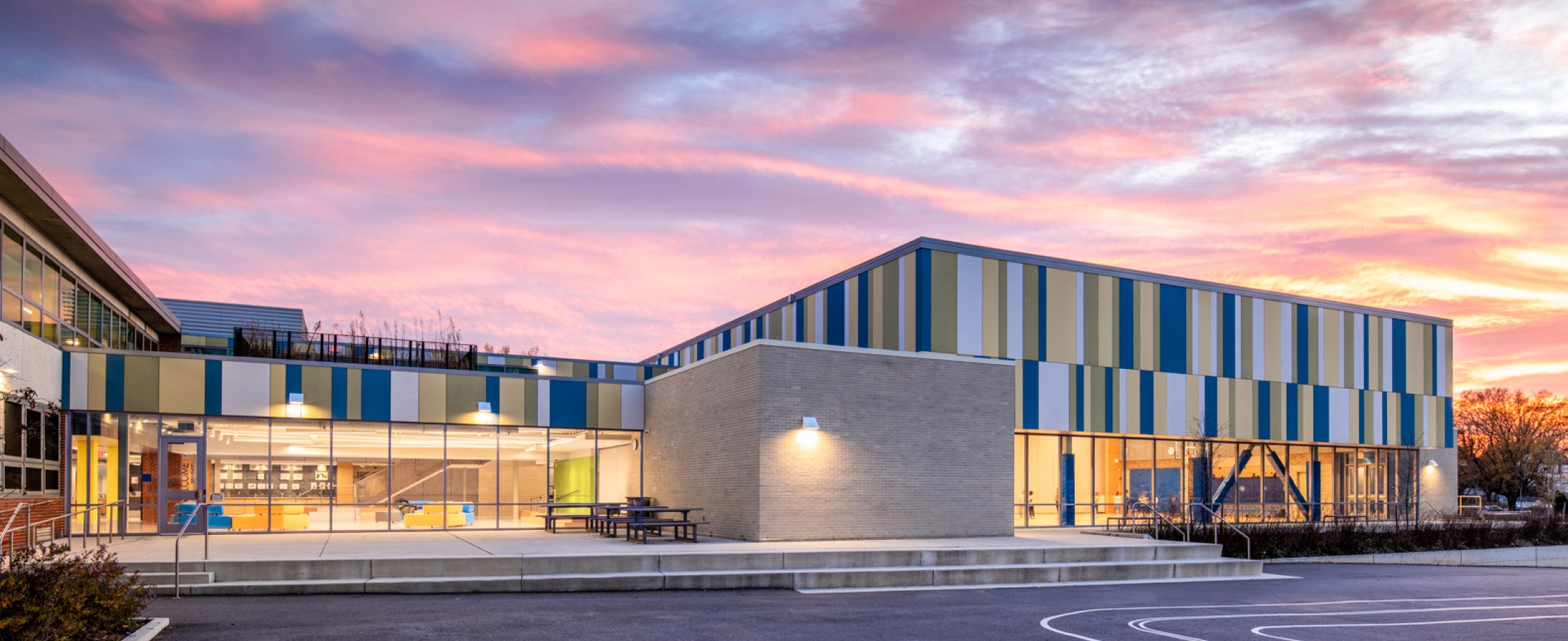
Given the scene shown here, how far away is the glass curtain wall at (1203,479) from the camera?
28359 mm

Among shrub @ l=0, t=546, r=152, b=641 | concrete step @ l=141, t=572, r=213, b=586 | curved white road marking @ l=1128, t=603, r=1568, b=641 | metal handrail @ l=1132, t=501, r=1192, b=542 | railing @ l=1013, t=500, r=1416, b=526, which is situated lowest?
railing @ l=1013, t=500, r=1416, b=526

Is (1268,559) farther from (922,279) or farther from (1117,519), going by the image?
(922,279)

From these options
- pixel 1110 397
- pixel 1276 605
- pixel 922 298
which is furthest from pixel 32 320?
pixel 1110 397

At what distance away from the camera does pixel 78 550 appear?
1875cm

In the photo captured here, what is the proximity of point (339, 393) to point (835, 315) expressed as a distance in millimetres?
12020

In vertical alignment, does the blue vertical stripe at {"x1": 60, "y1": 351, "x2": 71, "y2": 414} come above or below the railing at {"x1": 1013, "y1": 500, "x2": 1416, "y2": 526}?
above

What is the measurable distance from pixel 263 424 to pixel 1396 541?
24.9 meters

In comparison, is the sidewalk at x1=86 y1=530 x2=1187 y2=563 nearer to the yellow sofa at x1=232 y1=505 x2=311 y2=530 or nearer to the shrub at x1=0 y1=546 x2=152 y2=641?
the yellow sofa at x1=232 y1=505 x2=311 y2=530

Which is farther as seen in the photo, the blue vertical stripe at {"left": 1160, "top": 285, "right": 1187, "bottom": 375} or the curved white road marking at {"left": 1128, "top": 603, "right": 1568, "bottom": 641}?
the blue vertical stripe at {"left": 1160, "top": 285, "right": 1187, "bottom": 375}

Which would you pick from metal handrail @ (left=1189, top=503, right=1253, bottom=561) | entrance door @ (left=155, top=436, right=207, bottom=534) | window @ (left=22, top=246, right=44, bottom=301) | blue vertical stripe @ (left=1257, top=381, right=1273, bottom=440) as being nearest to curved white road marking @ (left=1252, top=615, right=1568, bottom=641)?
metal handrail @ (left=1189, top=503, right=1253, bottom=561)

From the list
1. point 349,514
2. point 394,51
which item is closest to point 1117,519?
point 349,514

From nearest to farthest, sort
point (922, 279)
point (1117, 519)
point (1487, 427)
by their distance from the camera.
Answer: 1. point (922, 279)
2. point (1117, 519)
3. point (1487, 427)

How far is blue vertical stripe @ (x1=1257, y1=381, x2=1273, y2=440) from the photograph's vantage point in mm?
32312

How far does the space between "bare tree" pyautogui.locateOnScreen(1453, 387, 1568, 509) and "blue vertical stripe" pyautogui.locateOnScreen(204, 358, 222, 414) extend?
56608 mm
